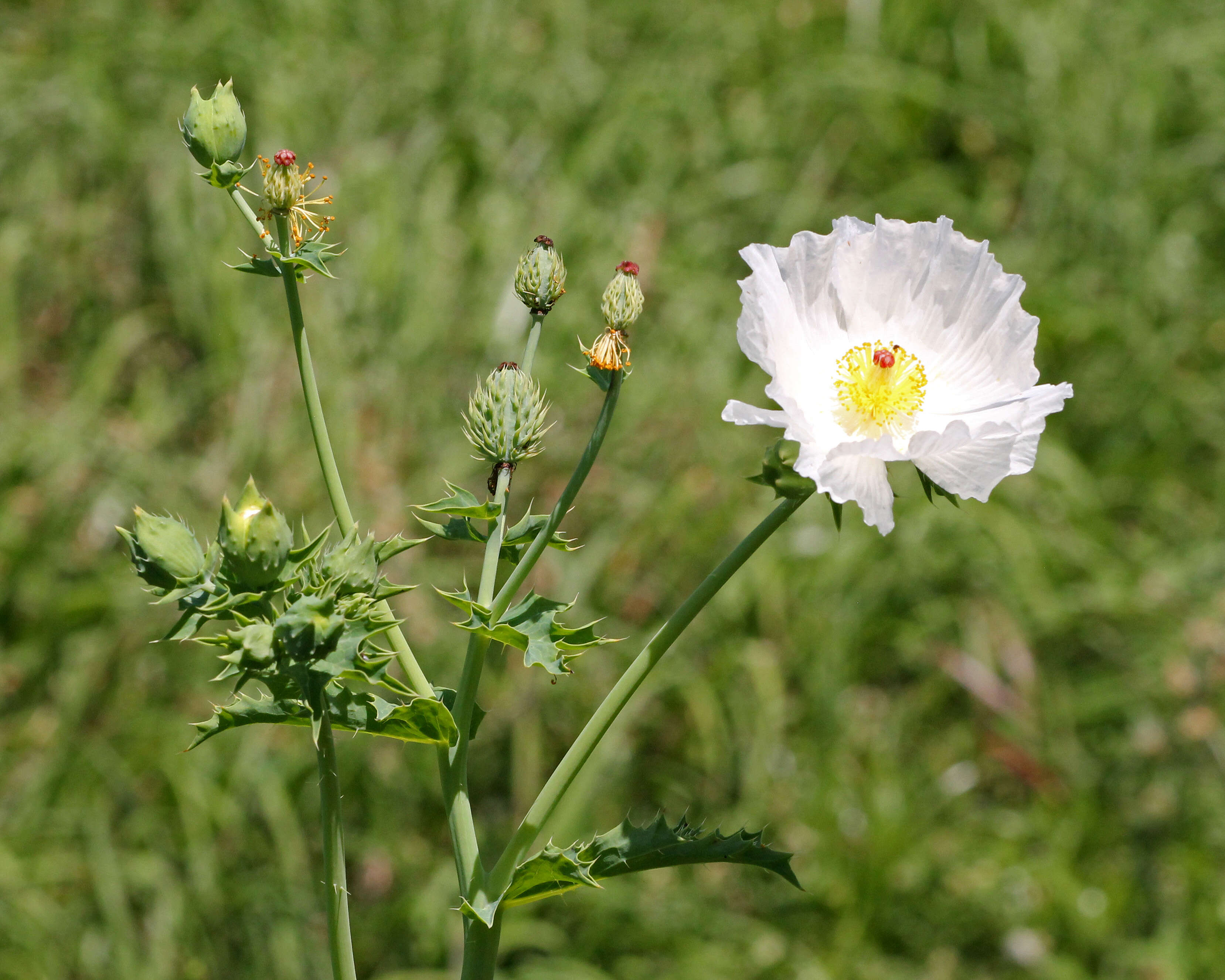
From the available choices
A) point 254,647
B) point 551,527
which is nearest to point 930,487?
point 551,527

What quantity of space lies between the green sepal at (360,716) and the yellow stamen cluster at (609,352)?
45cm

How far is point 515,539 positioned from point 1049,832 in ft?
10.4

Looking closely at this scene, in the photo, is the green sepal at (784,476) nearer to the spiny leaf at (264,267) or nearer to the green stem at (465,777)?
the green stem at (465,777)

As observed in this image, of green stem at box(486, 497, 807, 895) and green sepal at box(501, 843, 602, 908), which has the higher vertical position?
green stem at box(486, 497, 807, 895)

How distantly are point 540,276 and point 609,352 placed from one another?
16 centimetres

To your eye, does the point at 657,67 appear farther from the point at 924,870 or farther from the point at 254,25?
the point at 924,870

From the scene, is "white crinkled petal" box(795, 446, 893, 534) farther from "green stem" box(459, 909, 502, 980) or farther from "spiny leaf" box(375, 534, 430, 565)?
"green stem" box(459, 909, 502, 980)

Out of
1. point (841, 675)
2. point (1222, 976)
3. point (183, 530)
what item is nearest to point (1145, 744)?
point (1222, 976)

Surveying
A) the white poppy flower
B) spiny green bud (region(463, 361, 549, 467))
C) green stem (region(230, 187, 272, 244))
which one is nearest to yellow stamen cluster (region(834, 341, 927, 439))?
the white poppy flower

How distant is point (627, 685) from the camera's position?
121 centimetres

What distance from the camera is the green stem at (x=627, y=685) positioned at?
1.18m

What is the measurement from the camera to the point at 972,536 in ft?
14.4

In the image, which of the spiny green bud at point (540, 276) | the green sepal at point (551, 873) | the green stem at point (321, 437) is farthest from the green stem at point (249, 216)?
the green sepal at point (551, 873)

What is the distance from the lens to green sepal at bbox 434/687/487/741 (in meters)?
1.35
